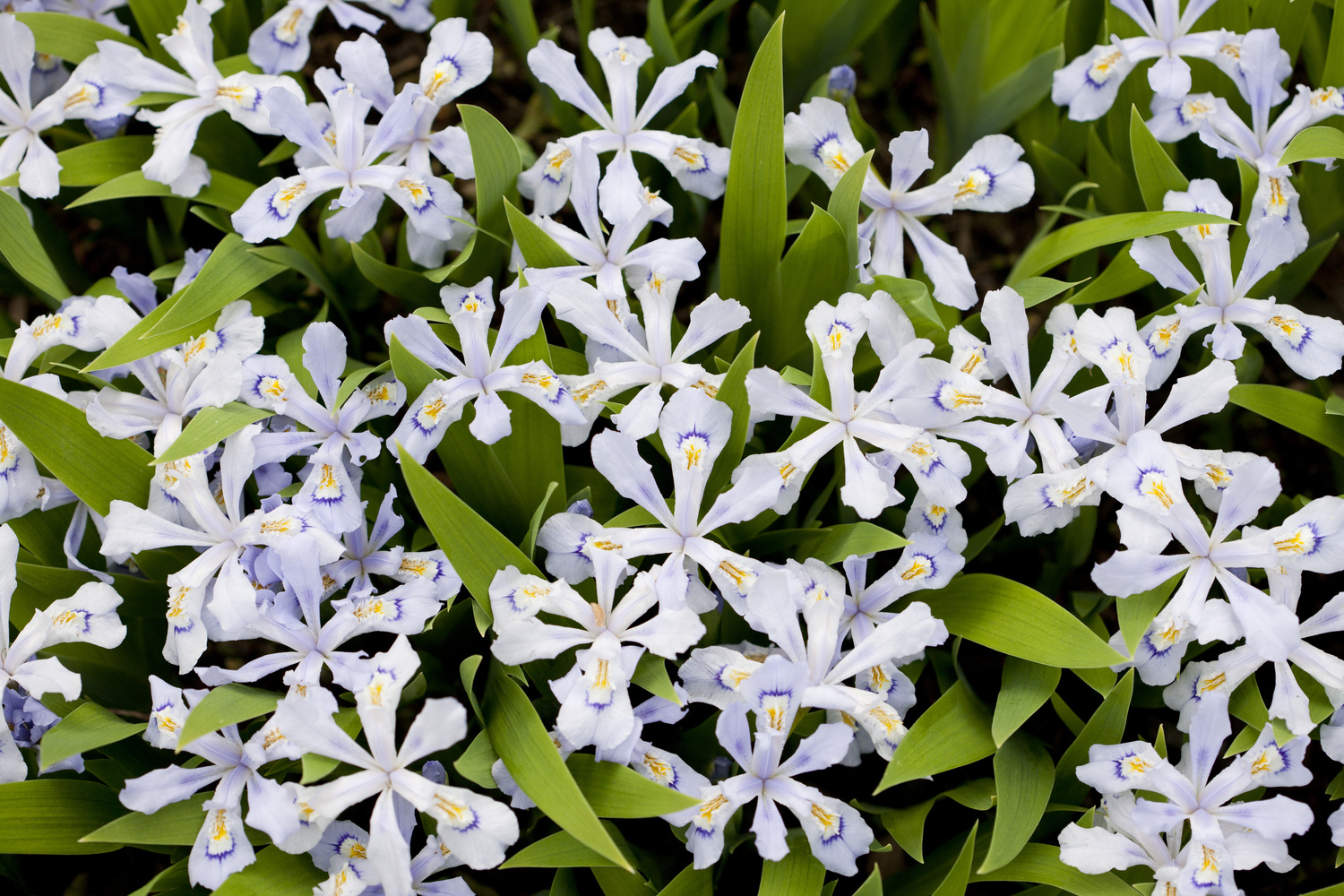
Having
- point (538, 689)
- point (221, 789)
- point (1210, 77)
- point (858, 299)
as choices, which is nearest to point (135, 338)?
point (221, 789)

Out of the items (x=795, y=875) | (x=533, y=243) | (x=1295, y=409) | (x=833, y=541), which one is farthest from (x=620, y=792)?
(x=1295, y=409)

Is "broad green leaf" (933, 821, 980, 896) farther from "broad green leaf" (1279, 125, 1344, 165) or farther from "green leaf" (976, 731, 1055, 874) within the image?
"broad green leaf" (1279, 125, 1344, 165)

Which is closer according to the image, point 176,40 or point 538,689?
point 538,689

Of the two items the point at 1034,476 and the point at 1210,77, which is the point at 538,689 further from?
the point at 1210,77

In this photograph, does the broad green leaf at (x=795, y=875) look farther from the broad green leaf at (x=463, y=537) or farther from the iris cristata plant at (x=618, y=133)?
the iris cristata plant at (x=618, y=133)

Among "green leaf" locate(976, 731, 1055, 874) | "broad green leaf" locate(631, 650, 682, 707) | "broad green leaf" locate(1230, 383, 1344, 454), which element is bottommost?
"green leaf" locate(976, 731, 1055, 874)

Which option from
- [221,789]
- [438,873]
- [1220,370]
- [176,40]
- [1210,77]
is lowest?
[438,873]

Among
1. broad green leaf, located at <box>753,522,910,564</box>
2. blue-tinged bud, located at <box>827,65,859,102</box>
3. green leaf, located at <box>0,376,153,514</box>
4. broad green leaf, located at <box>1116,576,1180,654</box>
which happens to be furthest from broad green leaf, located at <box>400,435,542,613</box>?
blue-tinged bud, located at <box>827,65,859,102</box>

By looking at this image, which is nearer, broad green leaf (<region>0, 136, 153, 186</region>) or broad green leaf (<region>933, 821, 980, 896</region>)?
broad green leaf (<region>933, 821, 980, 896</region>)
